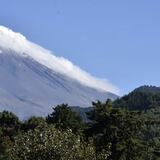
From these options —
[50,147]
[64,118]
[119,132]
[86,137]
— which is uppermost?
[64,118]

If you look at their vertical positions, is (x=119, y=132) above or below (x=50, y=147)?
above

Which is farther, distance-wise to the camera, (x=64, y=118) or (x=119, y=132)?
(x=64, y=118)

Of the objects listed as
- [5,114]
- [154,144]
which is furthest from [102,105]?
[5,114]

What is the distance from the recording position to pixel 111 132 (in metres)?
71.0

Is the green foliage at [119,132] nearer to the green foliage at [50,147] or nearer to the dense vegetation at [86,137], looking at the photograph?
the dense vegetation at [86,137]

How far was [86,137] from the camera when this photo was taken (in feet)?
252

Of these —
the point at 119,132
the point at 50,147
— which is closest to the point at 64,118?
the point at 119,132

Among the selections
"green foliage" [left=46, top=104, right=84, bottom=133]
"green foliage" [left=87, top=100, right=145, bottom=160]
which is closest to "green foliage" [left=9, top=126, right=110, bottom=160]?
"green foliage" [left=87, top=100, right=145, bottom=160]

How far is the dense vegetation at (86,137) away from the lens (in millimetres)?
38094

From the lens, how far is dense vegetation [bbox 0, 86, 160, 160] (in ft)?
125

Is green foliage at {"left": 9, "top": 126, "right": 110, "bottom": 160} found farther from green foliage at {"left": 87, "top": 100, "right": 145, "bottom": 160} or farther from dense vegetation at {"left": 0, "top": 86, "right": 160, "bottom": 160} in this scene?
green foliage at {"left": 87, "top": 100, "right": 145, "bottom": 160}

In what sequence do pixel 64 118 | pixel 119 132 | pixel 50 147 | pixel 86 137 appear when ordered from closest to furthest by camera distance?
1. pixel 50 147
2. pixel 119 132
3. pixel 86 137
4. pixel 64 118

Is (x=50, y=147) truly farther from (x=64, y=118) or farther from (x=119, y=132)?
(x=64, y=118)

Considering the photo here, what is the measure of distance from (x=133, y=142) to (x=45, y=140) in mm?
32731
